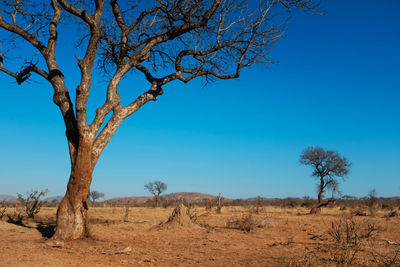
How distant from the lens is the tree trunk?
7.09m

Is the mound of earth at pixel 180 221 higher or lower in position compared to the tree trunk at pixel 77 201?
lower

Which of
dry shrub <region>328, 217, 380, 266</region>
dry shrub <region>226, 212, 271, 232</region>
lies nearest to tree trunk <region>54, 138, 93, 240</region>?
dry shrub <region>328, 217, 380, 266</region>

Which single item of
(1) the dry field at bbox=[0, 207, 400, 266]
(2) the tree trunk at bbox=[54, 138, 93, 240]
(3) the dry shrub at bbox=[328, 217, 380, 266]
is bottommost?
(1) the dry field at bbox=[0, 207, 400, 266]

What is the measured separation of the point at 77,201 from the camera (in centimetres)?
719

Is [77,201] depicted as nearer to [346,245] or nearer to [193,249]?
[193,249]

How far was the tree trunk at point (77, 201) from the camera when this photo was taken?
7086mm

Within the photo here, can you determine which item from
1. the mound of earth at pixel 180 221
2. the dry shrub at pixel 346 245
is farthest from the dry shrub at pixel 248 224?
the dry shrub at pixel 346 245

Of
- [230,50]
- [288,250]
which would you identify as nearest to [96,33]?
[230,50]

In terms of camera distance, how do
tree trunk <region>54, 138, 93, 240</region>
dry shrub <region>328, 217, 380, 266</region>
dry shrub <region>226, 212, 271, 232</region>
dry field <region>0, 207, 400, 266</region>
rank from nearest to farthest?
dry shrub <region>328, 217, 380, 266</region>
dry field <region>0, 207, 400, 266</region>
tree trunk <region>54, 138, 93, 240</region>
dry shrub <region>226, 212, 271, 232</region>

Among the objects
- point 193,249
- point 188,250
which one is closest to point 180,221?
point 193,249

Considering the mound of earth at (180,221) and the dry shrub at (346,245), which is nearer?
the dry shrub at (346,245)

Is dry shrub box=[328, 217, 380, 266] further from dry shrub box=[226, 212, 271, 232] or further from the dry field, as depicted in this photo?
dry shrub box=[226, 212, 271, 232]

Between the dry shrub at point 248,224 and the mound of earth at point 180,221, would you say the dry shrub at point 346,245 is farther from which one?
the mound of earth at point 180,221

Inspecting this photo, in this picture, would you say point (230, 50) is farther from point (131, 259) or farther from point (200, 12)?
point (131, 259)
